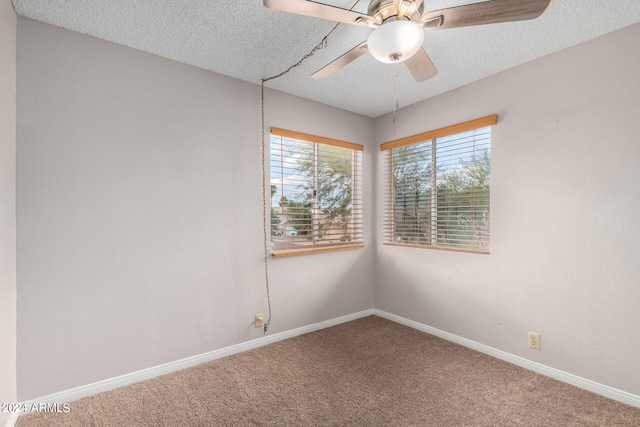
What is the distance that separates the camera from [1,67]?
5.34ft

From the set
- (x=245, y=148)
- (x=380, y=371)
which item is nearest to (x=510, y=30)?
(x=245, y=148)

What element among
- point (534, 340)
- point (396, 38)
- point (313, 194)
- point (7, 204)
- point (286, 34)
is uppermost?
point (286, 34)

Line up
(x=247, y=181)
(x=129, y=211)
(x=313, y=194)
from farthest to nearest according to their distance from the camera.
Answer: (x=313, y=194) → (x=247, y=181) → (x=129, y=211)

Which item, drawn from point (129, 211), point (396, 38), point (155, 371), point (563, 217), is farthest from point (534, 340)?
point (129, 211)

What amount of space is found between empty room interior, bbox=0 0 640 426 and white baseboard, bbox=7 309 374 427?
16 millimetres

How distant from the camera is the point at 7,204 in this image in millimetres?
1711

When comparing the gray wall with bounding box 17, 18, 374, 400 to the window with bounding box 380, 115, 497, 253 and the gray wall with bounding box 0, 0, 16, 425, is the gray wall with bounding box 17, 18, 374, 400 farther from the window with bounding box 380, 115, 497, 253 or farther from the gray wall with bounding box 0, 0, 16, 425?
the window with bounding box 380, 115, 497, 253

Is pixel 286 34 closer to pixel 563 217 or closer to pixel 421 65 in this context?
pixel 421 65

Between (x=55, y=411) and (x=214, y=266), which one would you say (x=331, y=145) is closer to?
(x=214, y=266)

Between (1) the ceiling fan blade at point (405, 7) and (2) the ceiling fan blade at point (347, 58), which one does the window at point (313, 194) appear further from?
(1) the ceiling fan blade at point (405, 7)

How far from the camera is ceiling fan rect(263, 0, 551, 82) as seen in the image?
1.32m

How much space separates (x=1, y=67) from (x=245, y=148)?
1.50 meters

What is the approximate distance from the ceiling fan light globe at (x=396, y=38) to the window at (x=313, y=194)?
1.64m

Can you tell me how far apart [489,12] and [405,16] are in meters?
0.36
